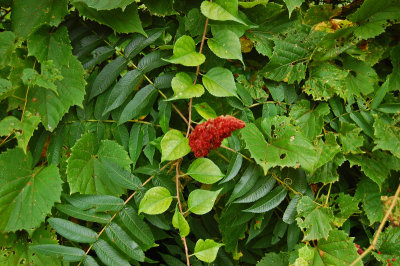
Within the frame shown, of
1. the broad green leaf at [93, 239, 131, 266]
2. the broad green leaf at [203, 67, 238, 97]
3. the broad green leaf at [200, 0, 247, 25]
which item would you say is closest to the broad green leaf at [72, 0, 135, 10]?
the broad green leaf at [200, 0, 247, 25]

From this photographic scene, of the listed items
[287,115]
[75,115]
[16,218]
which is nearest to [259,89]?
[287,115]

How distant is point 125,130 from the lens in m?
1.34

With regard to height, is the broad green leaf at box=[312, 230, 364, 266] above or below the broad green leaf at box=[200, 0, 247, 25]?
below

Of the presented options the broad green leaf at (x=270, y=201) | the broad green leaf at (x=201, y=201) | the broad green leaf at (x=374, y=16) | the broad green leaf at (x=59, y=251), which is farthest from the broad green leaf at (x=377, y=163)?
the broad green leaf at (x=59, y=251)

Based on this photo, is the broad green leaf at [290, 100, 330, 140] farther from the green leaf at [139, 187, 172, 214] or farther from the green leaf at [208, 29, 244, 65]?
the green leaf at [139, 187, 172, 214]

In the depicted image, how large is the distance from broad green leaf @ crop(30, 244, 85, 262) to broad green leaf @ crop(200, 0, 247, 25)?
3.16 ft

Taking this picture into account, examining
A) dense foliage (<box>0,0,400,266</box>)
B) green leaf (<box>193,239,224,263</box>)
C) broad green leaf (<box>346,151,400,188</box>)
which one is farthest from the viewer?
broad green leaf (<box>346,151,400,188</box>)

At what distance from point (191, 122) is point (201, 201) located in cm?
33

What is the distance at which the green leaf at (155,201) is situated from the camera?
113 centimetres

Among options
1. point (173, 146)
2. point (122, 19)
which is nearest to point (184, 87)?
point (173, 146)

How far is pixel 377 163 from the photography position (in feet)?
4.34

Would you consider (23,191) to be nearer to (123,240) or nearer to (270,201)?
(123,240)

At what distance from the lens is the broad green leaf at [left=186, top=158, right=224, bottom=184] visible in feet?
3.75

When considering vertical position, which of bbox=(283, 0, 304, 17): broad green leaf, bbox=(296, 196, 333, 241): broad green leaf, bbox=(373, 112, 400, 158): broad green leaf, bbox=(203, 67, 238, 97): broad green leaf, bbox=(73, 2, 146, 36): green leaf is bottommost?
bbox=(296, 196, 333, 241): broad green leaf
